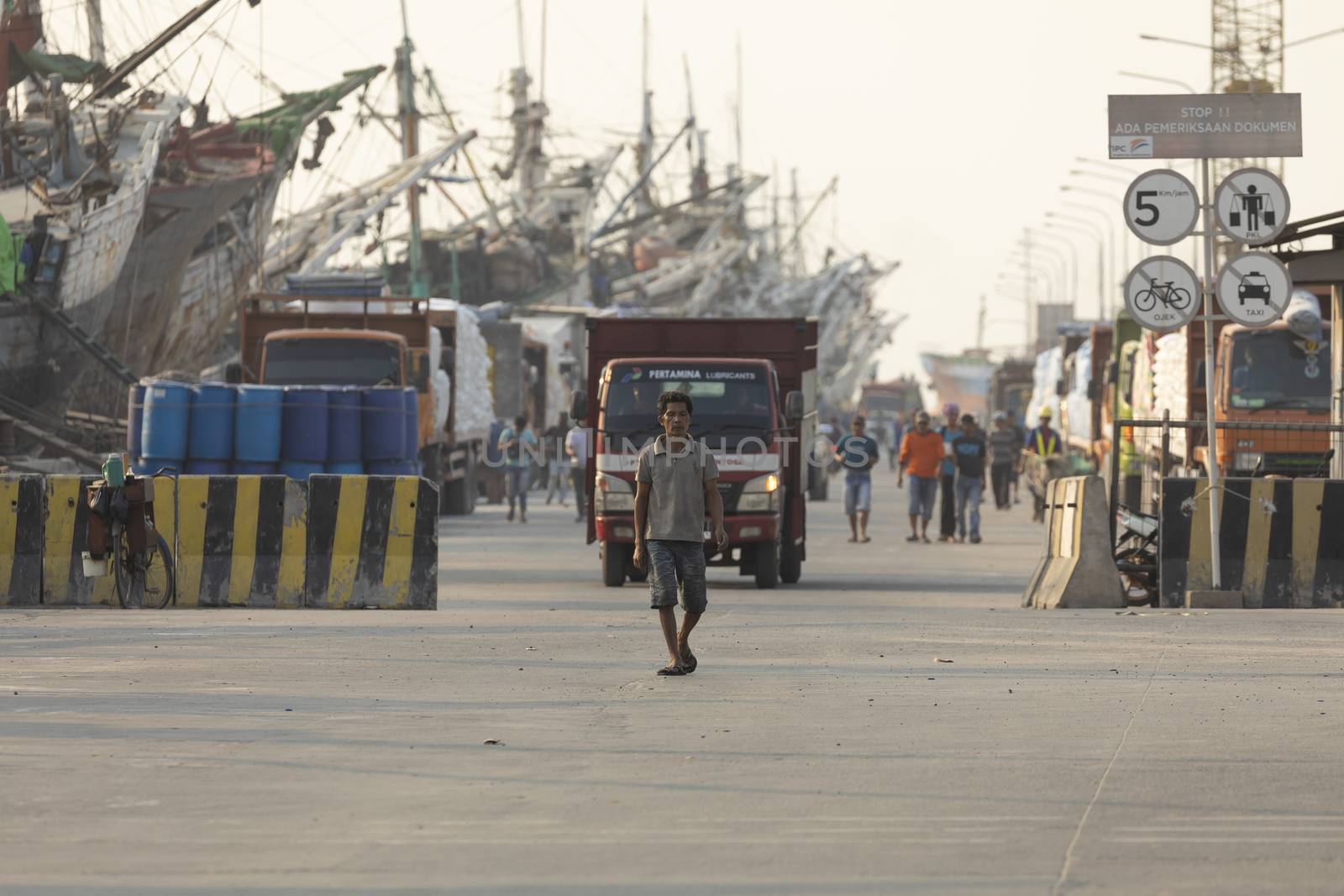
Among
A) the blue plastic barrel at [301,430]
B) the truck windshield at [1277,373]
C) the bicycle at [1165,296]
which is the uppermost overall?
the bicycle at [1165,296]

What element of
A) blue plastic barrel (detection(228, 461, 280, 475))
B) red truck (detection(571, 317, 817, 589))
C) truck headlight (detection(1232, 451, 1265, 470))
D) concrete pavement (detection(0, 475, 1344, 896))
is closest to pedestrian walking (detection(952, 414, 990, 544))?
truck headlight (detection(1232, 451, 1265, 470))

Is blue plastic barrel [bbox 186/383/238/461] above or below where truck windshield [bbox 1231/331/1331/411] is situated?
below

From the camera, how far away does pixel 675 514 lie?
477 inches

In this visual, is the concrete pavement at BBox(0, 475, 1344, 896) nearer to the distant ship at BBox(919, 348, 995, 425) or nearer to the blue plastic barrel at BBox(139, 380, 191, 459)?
the blue plastic barrel at BBox(139, 380, 191, 459)

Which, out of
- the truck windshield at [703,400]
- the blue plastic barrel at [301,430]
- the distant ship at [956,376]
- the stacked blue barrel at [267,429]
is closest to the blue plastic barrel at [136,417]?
the stacked blue barrel at [267,429]

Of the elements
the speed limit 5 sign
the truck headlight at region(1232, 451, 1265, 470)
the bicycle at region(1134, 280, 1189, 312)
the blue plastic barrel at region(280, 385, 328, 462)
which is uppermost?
the speed limit 5 sign

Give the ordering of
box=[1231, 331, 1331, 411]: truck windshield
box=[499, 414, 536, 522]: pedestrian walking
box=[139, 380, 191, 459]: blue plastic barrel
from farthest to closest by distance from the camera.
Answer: box=[499, 414, 536, 522]: pedestrian walking → box=[1231, 331, 1331, 411]: truck windshield → box=[139, 380, 191, 459]: blue plastic barrel

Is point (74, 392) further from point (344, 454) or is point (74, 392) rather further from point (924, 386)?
point (924, 386)

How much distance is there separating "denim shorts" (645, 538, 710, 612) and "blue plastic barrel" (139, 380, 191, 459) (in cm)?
1074

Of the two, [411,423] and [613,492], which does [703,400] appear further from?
[411,423]

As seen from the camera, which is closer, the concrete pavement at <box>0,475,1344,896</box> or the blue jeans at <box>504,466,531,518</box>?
the concrete pavement at <box>0,475,1344,896</box>

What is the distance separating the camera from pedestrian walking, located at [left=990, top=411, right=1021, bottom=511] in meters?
39.4

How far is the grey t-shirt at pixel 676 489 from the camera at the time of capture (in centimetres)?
1212

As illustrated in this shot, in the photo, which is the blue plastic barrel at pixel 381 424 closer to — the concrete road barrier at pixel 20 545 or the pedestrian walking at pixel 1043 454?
the concrete road barrier at pixel 20 545
